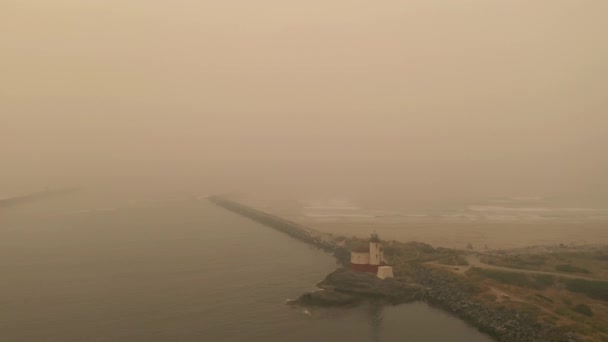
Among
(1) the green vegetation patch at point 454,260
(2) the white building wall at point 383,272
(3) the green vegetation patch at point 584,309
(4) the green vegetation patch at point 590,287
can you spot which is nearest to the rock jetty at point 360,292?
(2) the white building wall at point 383,272

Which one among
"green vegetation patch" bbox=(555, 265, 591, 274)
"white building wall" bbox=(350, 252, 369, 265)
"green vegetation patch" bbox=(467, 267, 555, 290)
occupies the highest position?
"white building wall" bbox=(350, 252, 369, 265)

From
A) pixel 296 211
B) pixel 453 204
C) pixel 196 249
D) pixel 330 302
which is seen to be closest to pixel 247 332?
pixel 330 302

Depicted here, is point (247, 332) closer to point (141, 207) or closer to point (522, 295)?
point (522, 295)

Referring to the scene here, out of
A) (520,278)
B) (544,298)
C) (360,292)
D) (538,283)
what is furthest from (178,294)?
(538,283)

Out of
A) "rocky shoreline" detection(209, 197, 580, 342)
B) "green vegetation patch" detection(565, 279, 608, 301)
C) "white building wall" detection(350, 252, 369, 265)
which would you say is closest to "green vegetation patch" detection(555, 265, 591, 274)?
"green vegetation patch" detection(565, 279, 608, 301)

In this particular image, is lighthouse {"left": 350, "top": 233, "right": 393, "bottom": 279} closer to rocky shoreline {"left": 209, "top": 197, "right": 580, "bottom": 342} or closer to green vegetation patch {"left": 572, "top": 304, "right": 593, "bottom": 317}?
rocky shoreline {"left": 209, "top": 197, "right": 580, "bottom": 342}

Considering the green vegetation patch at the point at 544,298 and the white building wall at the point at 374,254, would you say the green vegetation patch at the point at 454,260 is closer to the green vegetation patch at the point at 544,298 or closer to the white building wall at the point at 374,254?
the white building wall at the point at 374,254

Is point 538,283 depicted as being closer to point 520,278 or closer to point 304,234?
point 520,278
